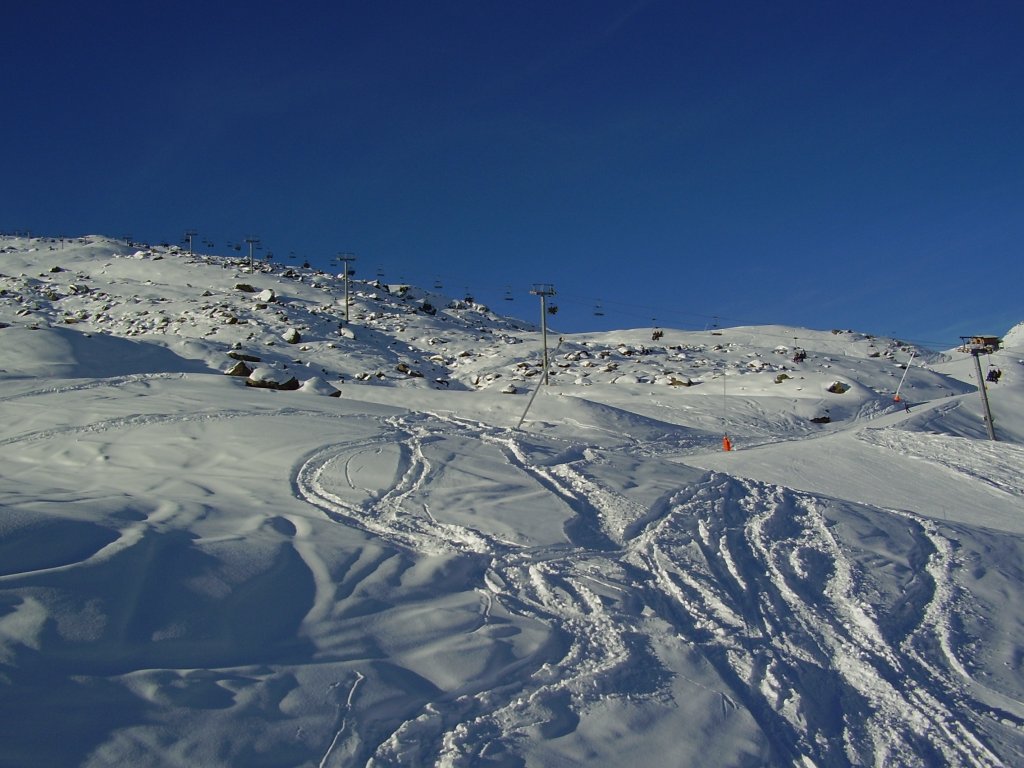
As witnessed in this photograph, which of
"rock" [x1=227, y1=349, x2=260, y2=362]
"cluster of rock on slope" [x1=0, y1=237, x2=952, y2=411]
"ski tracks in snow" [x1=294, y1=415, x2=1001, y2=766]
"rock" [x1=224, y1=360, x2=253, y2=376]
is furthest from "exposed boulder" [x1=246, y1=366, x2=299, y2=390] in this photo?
"ski tracks in snow" [x1=294, y1=415, x2=1001, y2=766]

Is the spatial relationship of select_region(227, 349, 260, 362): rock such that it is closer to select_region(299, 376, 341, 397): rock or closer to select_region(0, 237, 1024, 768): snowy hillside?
select_region(299, 376, 341, 397): rock

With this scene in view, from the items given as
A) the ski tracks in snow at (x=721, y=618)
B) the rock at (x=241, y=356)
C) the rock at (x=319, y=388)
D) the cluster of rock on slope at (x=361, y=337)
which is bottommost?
the ski tracks in snow at (x=721, y=618)

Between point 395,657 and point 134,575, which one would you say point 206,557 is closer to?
point 134,575

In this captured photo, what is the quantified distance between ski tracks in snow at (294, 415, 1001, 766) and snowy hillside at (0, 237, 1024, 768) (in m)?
0.03

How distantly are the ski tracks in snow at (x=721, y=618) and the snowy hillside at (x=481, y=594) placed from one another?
0.11 feet

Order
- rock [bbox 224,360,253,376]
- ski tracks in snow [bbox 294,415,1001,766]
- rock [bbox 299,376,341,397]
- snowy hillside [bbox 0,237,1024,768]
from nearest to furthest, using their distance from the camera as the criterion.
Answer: snowy hillside [bbox 0,237,1024,768] < ski tracks in snow [bbox 294,415,1001,766] < rock [bbox 299,376,341,397] < rock [bbox 224,360,253,376]

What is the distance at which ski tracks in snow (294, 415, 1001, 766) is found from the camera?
456 centimetres

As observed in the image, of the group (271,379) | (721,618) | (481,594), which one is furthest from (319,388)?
(721,618)

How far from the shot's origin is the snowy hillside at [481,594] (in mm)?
4320

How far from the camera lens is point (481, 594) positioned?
21.4 feet

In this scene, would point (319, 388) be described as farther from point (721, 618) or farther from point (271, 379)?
point (721, 618)

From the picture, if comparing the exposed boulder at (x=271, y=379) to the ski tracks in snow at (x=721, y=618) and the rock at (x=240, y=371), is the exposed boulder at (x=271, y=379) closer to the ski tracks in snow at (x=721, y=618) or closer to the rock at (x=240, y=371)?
the rock at (x=240, y=371)

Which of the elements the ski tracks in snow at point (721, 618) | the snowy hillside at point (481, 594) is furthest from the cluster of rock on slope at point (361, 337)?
the ski tracks in snow at point (721, 618)

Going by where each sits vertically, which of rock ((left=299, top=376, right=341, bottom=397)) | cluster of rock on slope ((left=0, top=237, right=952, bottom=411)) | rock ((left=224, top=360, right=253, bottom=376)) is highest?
cluster of rock on slope ((left=0, top=237, right=952, bottom=411))
